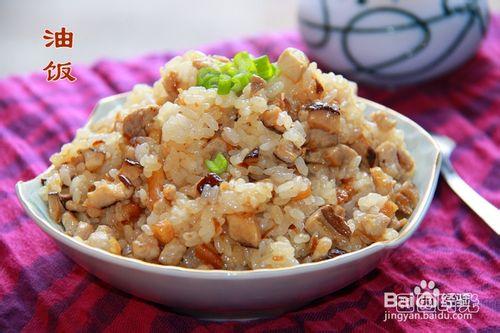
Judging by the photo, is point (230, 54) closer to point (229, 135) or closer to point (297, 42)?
point (297, 42)

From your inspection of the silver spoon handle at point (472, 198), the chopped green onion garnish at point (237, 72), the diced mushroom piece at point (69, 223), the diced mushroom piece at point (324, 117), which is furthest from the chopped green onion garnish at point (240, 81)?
the silver spoon handle at point (472, 198)

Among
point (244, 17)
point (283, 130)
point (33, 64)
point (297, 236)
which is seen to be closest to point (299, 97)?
point (283, 130)

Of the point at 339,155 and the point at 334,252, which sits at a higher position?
the point at 339,155

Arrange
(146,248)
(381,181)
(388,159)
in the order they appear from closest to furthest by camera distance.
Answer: (146,248), (381,181), (388,159)

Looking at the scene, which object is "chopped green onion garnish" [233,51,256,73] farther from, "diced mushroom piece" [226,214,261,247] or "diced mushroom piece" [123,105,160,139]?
"diced mushroom piece" [226,214,261,247]

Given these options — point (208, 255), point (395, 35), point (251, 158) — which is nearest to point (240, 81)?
point (251, 158)

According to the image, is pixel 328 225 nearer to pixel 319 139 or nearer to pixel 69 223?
pixel 319 139

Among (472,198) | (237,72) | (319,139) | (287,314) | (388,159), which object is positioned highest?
(237,72)
